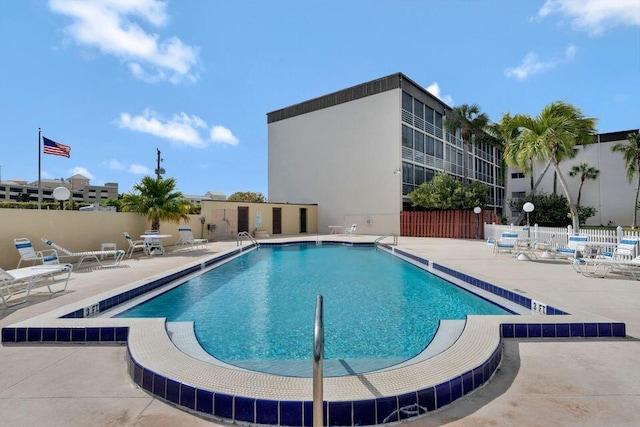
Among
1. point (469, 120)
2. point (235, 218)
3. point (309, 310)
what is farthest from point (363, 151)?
point (309, 310)

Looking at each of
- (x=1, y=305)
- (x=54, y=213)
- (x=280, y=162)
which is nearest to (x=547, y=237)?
(x=1, y=305)

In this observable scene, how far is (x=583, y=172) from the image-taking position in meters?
29.3

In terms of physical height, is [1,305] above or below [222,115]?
below

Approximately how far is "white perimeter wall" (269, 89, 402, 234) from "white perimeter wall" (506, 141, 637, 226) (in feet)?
59.5

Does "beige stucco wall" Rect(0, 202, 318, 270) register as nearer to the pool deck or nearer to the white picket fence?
the pool deck

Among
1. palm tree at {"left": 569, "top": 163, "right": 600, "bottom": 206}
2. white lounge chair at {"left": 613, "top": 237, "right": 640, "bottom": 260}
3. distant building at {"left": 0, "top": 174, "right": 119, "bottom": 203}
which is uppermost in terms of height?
distant building at {"left": 0, "top": 174, "right": 119, "bottom": 203}

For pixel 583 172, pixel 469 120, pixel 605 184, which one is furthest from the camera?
pixel 583 172

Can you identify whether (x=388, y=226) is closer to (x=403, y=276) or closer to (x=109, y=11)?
(x=403, y=276)

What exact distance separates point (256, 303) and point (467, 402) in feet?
14.1

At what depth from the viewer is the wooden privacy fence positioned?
19911 mm

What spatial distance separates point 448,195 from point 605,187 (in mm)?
19317

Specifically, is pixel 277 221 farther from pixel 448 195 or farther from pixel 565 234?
pixel 565 234

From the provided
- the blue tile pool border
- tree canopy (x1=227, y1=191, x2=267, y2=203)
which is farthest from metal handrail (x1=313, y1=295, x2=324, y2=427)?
tree canopy (x1=227, y1=191, x2=267, y2=203)

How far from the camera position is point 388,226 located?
23.0 m
